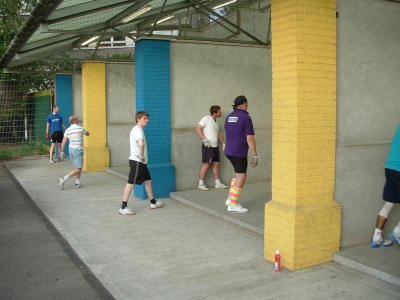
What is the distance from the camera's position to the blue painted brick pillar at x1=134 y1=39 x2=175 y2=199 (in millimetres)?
9070

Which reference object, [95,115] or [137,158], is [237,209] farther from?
[95,115]

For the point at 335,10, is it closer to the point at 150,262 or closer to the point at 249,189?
the point at 150,262

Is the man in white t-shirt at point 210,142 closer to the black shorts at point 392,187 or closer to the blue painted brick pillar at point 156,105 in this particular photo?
the blue painted brick pillar at point 156,105

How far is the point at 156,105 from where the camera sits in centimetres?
916

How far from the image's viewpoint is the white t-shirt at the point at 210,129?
913 centimetres

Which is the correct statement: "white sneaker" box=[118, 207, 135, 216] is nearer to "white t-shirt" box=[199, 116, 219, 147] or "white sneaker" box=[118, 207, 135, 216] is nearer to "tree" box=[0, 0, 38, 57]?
"white t-shirt" box=[199, 116, 219, 147]

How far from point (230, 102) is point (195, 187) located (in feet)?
6.63

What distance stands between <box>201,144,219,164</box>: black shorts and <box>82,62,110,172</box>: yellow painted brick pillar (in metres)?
5.05

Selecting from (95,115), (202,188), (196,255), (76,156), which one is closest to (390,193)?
(196,255)

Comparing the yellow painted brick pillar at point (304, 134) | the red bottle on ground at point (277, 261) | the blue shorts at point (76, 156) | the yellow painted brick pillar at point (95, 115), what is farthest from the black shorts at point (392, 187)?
the yellow painted brick pillar at point (95, 115)

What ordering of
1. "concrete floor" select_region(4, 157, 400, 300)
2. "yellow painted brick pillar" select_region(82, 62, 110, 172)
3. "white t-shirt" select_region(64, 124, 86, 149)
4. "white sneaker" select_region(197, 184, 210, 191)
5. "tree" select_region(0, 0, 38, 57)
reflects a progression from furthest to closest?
"tree" select_region(0, 0, 38, 57)
"yellow painted brick pillar" select_region(82, 62, 110, 172)
"white t-shirt" select_region(64, 124, 86, 149)
"white sneaker" select_region(197, 184, 210, 191)
"concrete floor" select_region(4, 157, 400, 300)

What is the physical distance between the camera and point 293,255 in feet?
16.7

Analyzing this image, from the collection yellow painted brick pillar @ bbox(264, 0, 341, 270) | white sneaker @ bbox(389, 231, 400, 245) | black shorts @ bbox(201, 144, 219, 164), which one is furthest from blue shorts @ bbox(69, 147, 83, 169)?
white sneaker @ bbox(389, 231, 400, 245)

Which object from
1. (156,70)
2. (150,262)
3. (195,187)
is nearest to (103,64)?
(156,70)
